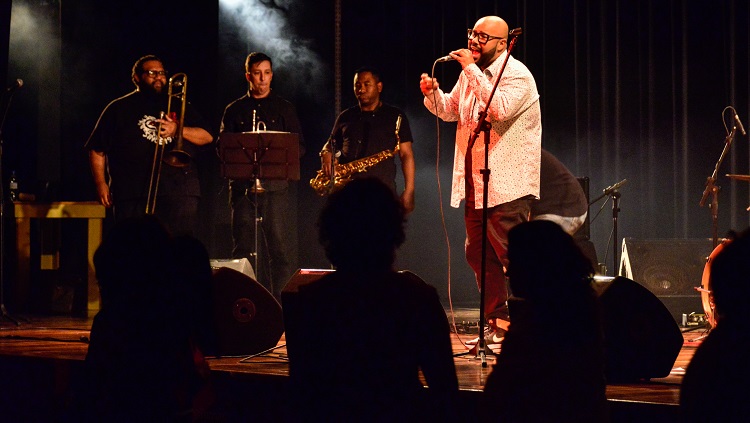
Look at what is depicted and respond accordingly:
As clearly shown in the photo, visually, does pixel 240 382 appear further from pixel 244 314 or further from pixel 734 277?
pixel 734 277

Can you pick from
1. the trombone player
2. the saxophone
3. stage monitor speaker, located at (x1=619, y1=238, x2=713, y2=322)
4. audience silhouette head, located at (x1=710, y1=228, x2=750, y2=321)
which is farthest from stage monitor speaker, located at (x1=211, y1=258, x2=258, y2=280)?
audience silhouette head, located at (x1=710, y1=228, x2=750, y2=321)

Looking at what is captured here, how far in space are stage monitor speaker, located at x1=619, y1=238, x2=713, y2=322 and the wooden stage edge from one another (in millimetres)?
1203

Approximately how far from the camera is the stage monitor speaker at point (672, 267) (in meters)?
7.11

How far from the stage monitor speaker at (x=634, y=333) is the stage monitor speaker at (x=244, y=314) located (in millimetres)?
1793

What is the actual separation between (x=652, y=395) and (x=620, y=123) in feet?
17.2

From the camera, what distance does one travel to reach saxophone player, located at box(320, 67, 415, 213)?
6.84 metres

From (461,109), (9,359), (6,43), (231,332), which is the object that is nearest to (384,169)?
(461,109)

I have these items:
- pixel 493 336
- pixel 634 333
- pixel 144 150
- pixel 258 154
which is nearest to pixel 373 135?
pixel 258 154

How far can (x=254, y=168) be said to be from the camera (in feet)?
20.5

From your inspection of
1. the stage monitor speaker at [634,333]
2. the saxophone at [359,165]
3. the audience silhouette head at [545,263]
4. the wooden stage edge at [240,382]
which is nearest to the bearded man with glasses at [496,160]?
the wooden stage edge at [240,382]

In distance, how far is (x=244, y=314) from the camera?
4785 mm

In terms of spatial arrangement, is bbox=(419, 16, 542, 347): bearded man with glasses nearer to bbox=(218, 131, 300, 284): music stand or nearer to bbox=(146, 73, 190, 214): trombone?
bbox=(218, 131, 300, 284): music stand

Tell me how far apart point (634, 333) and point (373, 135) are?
11.1 ft

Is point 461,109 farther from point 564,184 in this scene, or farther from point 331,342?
point 331,342
